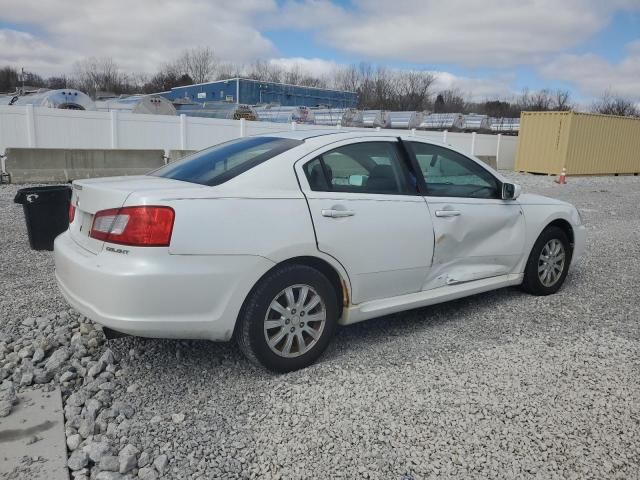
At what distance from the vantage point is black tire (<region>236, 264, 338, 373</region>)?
3176 mm

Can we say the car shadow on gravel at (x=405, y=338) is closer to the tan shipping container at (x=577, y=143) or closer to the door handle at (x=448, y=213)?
the door handle at (x=448, y=213)

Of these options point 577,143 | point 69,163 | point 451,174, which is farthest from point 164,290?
point 577,143

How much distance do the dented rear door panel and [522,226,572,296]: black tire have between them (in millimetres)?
238

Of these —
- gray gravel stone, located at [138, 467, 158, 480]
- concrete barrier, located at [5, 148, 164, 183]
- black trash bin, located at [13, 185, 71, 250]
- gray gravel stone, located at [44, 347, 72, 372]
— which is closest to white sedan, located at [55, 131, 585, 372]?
gray gravel stone, located at [44, 347, 72, 372]

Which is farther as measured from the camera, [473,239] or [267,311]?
[473,239]

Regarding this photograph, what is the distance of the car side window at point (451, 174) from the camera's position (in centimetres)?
418

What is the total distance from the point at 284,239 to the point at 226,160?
0.82 m

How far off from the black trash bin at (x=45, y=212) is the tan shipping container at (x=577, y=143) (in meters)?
22.5

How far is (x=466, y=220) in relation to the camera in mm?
4246

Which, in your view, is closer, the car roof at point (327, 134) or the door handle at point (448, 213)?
the car roof at point (327, 134)

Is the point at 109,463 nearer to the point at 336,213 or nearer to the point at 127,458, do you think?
the point at 127,458

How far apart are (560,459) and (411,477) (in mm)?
775

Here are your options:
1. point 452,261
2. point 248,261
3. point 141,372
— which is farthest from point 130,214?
point 452,261

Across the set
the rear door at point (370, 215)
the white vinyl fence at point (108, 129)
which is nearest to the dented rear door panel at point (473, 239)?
the rear door at point (370, 215)
